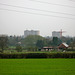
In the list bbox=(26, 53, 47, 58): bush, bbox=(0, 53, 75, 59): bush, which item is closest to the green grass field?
bbox=(0, 53, 75, 59): bush

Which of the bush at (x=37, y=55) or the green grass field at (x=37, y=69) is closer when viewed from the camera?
the green grass field at (x=37, y=69)

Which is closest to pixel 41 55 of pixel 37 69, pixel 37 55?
pixel 37 55

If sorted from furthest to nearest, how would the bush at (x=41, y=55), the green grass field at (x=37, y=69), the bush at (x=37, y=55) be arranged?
the bush at (x=37, y=55), the bush at (x=41, y=55), the green grass field at (x=37, y=69)

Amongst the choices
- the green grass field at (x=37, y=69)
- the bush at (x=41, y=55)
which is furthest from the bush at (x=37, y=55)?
the green grass field at (x=37, y=69)

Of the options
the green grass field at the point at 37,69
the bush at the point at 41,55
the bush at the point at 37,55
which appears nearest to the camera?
the green grass field at the point at 37,69

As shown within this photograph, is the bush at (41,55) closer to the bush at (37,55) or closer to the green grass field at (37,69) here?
the bush at (37,55)

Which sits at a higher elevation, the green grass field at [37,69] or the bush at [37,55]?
the bush at [37,55]

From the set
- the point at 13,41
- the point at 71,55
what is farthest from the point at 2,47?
the point at 13,41

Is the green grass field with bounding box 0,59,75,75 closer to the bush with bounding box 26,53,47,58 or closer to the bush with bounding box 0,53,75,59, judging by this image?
the bush with bounding box 0,53,75,59

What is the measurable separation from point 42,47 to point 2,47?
29728mm

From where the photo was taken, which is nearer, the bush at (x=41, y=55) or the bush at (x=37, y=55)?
the bush at (x=41, y=55)

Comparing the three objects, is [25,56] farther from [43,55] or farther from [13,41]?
[13,41]

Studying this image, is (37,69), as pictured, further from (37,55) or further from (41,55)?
(37,55)

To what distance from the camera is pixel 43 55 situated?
1951 inches
